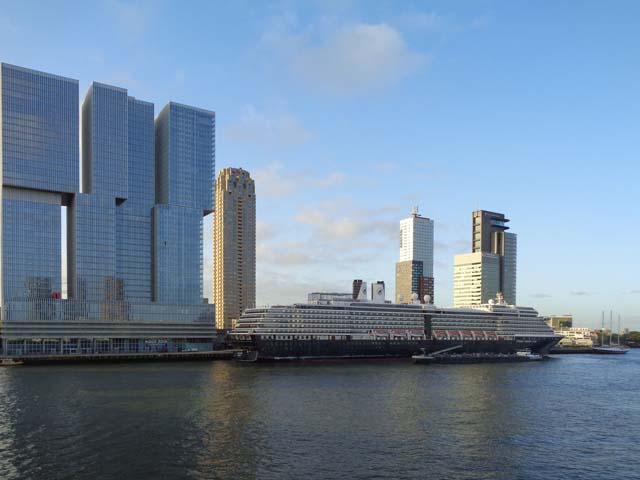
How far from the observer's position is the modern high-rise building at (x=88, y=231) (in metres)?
169

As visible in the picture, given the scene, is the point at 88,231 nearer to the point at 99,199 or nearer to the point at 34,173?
the point at 99,199

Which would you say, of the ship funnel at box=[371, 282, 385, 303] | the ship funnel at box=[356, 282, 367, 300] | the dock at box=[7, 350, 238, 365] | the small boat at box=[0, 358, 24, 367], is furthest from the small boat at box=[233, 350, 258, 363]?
the small boat at box=[0, 358, 24, 367]

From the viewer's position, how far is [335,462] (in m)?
45.9

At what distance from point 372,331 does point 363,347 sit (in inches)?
257

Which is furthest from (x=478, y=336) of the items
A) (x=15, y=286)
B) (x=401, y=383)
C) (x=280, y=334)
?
(x=15, y=286)

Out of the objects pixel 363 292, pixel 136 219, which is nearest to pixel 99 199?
pixel 136 219

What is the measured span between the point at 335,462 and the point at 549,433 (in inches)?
995

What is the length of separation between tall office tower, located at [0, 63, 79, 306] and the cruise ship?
6320 cm

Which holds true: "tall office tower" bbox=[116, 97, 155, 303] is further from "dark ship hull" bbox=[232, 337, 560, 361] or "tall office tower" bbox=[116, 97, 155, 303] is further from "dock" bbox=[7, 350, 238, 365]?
"dark ship hull" bbox=[232, 337, 560, 361]

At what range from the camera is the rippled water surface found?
44.7 metres

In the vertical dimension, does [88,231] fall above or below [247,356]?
above

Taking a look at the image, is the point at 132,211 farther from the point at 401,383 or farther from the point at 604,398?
the point at 604,398

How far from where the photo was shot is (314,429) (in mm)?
57469

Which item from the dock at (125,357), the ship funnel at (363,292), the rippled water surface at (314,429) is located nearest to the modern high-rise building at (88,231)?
the dock at (125,357)
